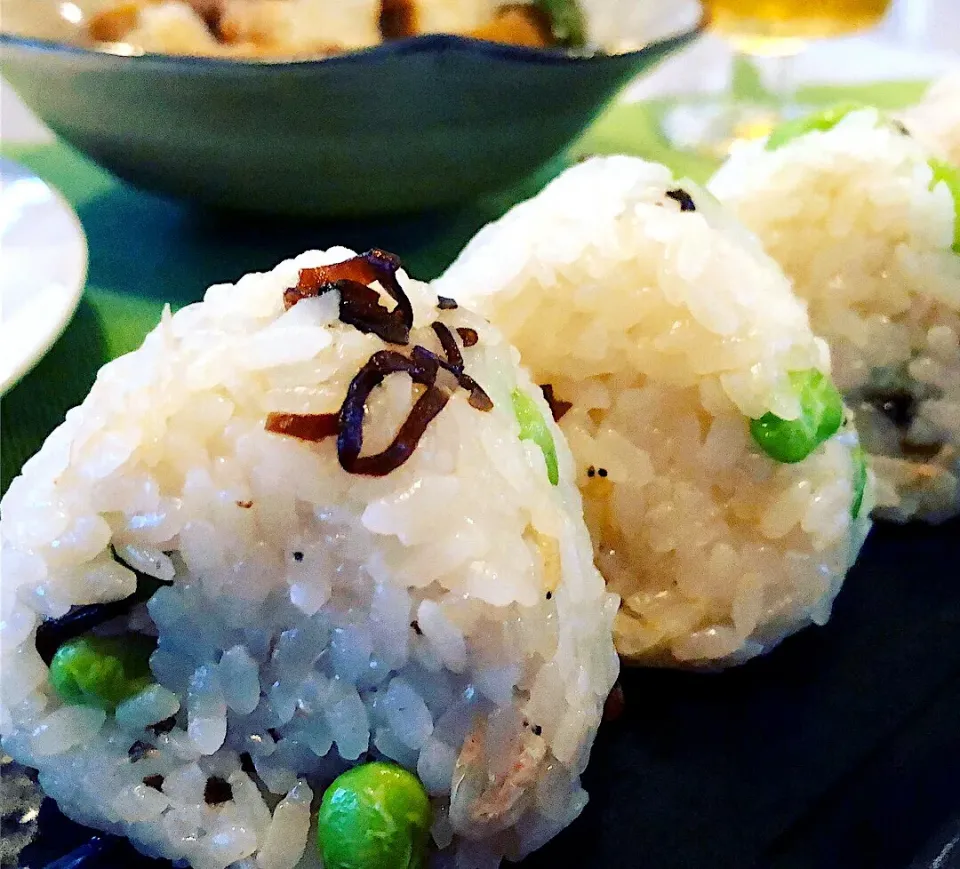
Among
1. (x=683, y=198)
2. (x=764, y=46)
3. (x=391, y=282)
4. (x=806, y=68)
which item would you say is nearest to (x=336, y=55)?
(x=683, y=198)

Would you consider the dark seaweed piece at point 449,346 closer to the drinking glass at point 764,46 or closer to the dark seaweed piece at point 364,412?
the dark seaweed piece at point 364,412

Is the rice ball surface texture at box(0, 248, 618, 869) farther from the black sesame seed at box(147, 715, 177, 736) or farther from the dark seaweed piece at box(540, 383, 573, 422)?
the dark seaweed piece at box(540, 383, 573, 422)

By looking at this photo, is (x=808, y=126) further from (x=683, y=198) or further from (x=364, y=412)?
(x=364, y=412)

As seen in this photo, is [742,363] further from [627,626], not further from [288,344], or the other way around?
[288,344]

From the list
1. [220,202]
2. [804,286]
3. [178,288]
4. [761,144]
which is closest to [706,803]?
[804,286]

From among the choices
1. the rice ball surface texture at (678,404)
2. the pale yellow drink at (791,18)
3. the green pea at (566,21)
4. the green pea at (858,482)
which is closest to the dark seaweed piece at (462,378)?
the rice ball surface texture at (678,404)
